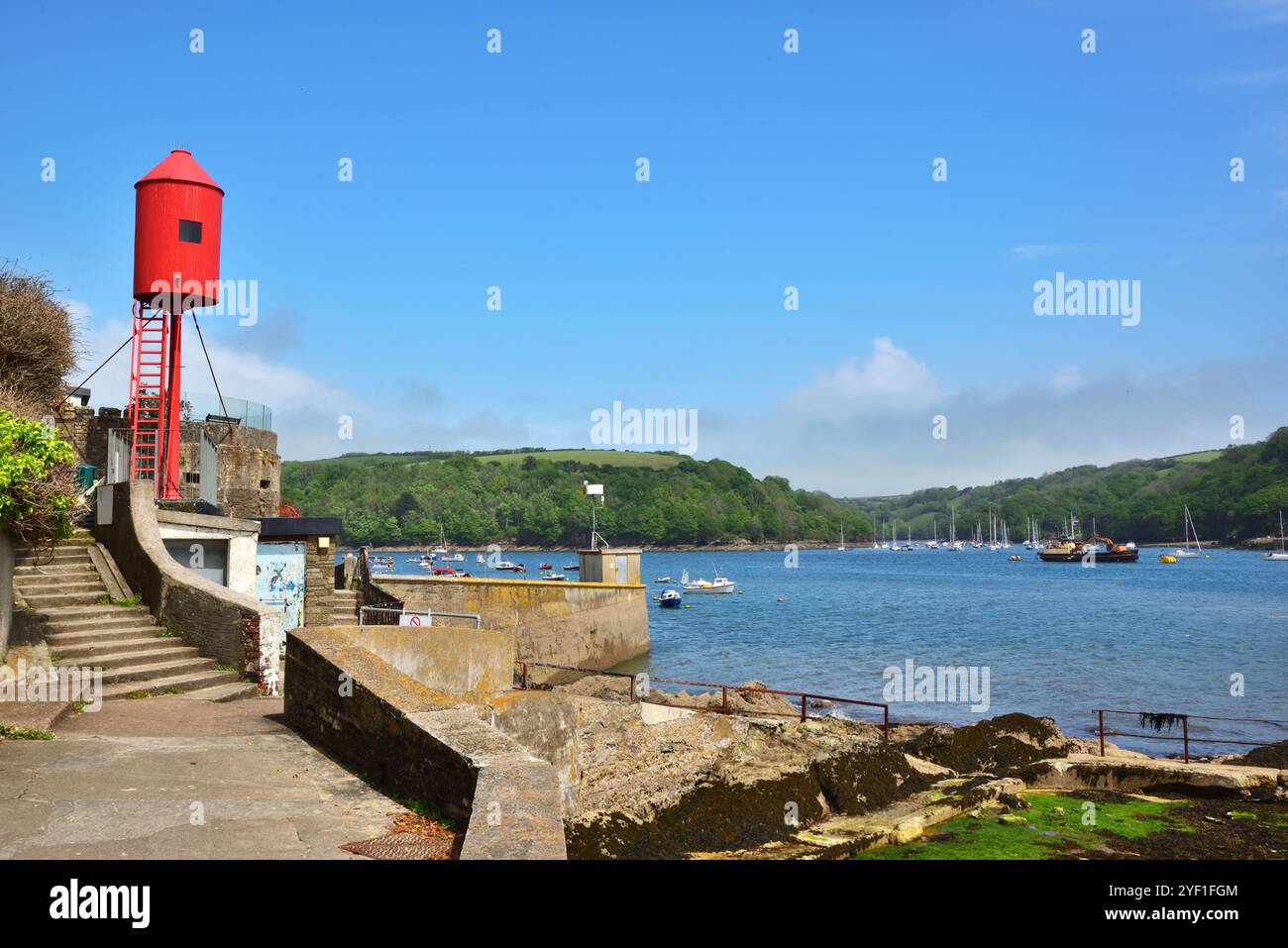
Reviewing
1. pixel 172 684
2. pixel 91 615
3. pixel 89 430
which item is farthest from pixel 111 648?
pixel 89 430

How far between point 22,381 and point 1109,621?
65.4 m

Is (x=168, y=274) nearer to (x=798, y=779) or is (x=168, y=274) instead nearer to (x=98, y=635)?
(x=98, y=635)

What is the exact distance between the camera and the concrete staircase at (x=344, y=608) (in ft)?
84.3

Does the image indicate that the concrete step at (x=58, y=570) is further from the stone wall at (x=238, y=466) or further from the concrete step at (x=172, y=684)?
the stone wall at (x=238, y=466)

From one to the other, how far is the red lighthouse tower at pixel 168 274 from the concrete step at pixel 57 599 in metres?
10.2

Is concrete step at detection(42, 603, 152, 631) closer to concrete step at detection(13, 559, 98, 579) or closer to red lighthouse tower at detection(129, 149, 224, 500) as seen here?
concrete step at detection(13, 559, 98, 579)

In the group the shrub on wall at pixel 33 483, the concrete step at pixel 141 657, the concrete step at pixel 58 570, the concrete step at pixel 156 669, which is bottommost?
the concrete step at pixel 156 669

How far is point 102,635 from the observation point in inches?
536

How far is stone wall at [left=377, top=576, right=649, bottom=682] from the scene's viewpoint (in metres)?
32.6

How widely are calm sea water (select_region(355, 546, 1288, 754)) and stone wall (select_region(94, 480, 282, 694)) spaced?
62.8 feet

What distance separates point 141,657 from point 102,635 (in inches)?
35.5

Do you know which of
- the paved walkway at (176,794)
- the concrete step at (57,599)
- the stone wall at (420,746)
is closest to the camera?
the stone wall at (420,746)

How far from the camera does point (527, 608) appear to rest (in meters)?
34.7

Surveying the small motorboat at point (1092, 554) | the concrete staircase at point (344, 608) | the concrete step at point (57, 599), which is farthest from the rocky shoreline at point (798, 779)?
the small motorboat at point (1092, 554)
